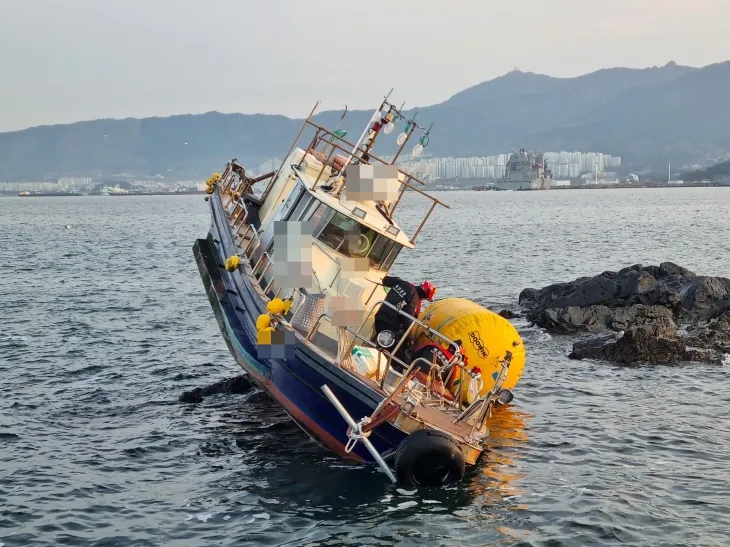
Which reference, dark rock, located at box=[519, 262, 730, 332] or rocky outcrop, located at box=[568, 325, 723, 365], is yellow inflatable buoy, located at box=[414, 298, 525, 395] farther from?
dark rock, located at box=[519, 262, 730, 332]

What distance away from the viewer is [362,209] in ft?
49.9

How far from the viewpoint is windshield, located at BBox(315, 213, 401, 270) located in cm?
1520

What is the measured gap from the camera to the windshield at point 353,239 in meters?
15.2

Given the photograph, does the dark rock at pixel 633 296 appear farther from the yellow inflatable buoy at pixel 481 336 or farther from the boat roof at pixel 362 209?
the boat roof at pixel 362 209

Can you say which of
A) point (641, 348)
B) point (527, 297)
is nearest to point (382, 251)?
point (641, 348)

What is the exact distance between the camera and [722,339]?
22141 millimetres

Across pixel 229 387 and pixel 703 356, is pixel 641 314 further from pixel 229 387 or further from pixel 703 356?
pixel 229 387

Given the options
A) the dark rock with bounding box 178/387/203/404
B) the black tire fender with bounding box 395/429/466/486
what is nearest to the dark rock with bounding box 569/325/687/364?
the dark rock with bounding box 178/387/203/404

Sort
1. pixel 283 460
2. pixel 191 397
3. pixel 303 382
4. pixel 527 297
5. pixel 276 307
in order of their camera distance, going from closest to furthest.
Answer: pixel 303 382, pixel 276 307, pixel 283 460, pixel 191 397, pixel 527 297

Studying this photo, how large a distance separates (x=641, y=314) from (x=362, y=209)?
12781 millimetres

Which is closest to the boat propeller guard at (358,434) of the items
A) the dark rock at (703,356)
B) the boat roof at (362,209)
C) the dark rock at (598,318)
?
the boat roof at (362,209)

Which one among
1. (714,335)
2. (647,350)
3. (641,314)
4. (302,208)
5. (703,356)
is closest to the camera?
(302,208)

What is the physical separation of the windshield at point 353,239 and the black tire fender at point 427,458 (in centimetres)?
448

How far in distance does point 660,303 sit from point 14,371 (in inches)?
750
